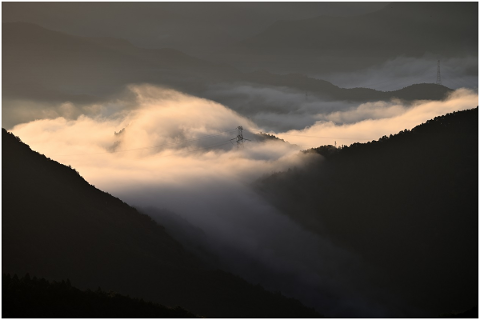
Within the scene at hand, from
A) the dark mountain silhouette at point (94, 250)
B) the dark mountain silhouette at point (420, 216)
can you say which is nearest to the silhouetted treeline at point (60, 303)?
the dark mountain silhouette at point (94, 250)

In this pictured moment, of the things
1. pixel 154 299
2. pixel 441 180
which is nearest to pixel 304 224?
pixel 441 180

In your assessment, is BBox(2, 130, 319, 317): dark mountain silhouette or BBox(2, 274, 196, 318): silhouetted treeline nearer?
BBox(2, 274, 196, 318): silhouetted treeline

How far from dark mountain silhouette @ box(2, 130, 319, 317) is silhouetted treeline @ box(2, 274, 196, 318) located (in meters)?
10.4

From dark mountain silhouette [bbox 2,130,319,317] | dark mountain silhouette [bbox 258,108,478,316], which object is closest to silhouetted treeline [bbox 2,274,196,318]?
dark mountain silhouette [bbox 2,130,319,317]

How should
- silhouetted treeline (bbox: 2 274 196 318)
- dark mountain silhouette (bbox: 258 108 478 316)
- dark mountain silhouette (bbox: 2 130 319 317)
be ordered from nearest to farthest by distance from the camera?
silhouetted treeline (bbox: 2 274 196 318), dark mountain silhouette (bbox: 2 130 319 317), dark mountain silhouette (bbox: 258 108 478 316)

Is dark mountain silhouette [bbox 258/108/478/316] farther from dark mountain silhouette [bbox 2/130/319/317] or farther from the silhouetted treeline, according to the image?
the silhouetted treeline

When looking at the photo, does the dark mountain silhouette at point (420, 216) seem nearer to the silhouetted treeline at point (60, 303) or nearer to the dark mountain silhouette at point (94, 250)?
the dark mountain silhouette at point (94, 250)

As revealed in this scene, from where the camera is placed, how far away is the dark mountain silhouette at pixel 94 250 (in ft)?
360

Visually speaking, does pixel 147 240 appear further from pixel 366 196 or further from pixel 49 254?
pixel 366 196

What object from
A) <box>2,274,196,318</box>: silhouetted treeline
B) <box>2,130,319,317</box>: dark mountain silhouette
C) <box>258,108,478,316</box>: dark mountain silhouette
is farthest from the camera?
<box>258,108,478,316</box>: dark mountain silhouette

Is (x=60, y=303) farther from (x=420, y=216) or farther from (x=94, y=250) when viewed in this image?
(x=420, y=216)

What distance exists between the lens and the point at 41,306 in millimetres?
84750

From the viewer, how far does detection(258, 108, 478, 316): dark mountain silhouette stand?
158 m

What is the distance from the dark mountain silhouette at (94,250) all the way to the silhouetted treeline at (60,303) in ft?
34.1
